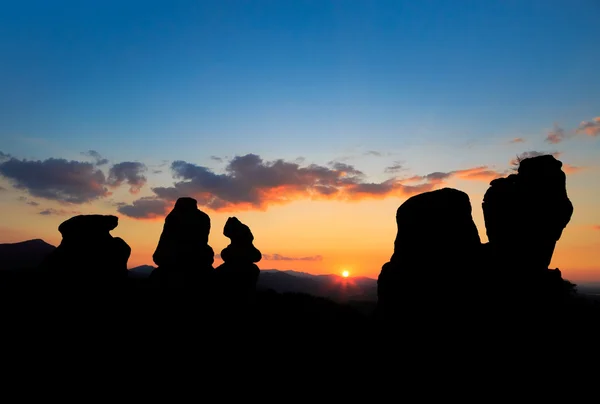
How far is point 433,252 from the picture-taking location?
69.3 ft

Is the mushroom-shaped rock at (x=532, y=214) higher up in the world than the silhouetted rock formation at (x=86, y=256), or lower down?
higher up

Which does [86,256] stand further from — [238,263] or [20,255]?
[20,255]

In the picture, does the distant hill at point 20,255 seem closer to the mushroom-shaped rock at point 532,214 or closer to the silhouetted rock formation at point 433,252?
the silhouetted rock formation at point 433,252

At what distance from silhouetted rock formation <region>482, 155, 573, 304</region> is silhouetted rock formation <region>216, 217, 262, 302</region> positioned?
36.8 m

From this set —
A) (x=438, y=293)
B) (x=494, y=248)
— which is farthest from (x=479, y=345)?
(x=494, y=248)

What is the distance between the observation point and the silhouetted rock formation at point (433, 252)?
67.3 feet

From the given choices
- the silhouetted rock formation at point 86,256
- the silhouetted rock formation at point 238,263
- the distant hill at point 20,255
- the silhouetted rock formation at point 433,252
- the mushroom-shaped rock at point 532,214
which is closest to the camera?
the silhouetted rock formation at point 433,252

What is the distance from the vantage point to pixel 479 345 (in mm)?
19047

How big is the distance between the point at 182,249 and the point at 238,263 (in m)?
10.6

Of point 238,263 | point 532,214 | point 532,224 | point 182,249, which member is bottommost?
point 238,263

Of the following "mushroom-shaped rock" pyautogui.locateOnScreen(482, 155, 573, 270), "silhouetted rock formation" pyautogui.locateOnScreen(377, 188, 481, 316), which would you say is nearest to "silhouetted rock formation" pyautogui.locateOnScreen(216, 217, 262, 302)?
"silhouetted rock formation" pyautogui.locateOnScreen(377, 188, 481, 316)

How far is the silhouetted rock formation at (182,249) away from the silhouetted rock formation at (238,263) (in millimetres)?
5280

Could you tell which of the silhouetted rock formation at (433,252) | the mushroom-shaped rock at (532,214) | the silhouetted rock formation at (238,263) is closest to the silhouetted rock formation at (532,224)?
the mushroom-shaped rock at (532,214)

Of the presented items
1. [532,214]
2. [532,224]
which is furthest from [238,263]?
[532,214]
